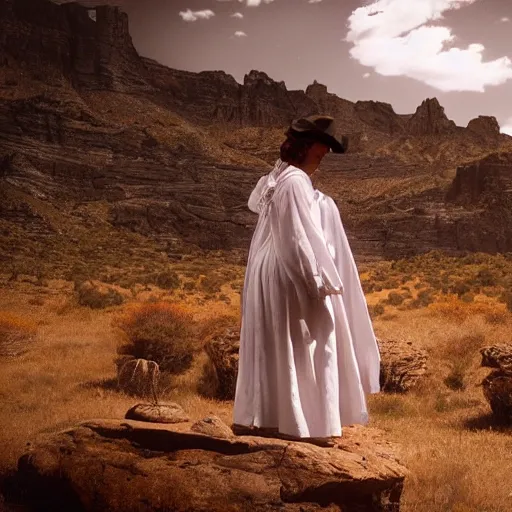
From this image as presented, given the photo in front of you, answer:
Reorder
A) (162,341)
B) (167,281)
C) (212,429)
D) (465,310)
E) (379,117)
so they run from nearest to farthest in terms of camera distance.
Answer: (212,429) < (162,341) < (465,310) < (167,281) < (379,117)

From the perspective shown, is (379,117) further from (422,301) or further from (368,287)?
(422,301)

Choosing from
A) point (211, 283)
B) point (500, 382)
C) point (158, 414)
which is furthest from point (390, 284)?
point (158, 414)

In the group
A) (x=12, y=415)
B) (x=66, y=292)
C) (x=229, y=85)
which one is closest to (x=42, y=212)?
(x=66, y=292)

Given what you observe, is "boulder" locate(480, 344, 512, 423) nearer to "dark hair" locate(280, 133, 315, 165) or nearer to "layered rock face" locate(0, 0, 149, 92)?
"dark hair" locate(280, 133, 315, 165)

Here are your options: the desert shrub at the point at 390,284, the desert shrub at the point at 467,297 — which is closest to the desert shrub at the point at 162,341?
the desert shrub at the point at 467,297

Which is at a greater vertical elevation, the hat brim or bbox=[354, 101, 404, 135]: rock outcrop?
bbox=[354, 101, 404, 135]: rock outcrop

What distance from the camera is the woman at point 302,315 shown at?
10.1 feet

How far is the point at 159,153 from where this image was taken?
4291cm

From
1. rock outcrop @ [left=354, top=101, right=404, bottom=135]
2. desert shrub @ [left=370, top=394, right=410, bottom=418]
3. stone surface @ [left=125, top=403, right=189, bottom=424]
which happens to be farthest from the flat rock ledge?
rock outcrop @ [left=354, top=101, right=404, bottom=135]

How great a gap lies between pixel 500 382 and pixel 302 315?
3394 millimetres

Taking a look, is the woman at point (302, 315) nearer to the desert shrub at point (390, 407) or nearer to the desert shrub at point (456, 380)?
the desert shrub at point (390, 407)

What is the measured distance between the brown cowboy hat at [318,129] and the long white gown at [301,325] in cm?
18

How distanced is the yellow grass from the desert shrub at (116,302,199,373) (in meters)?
0.24

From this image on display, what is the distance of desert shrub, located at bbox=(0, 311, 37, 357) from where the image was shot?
26.5 feet
